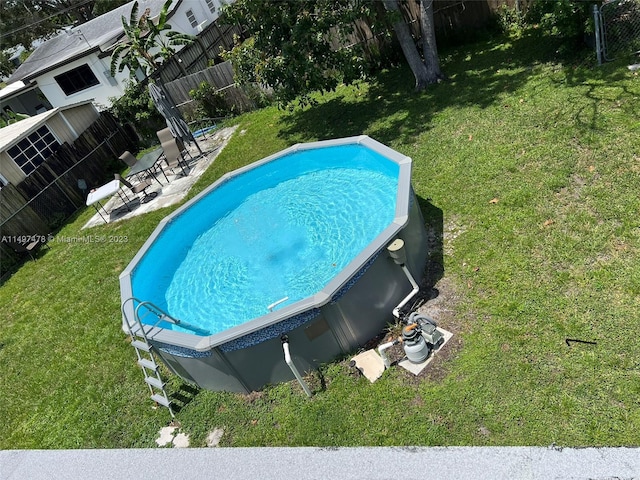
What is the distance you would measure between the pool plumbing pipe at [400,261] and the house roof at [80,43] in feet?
83.5

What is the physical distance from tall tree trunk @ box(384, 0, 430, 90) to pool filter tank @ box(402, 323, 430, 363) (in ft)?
33.6

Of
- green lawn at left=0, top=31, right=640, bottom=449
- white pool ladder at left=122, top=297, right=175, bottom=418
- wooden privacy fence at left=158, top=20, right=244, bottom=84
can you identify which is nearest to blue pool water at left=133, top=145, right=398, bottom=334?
green lawn at left=0, top=31, right=640, bottom=449

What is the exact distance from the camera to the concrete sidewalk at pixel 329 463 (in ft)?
15.4

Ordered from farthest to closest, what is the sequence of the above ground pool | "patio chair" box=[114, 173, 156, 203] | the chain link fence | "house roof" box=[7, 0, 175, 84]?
1. "house roof" box=[7, 0, 175, 84]
2. "patio chair" box=[114, 173, 156, 203]
3. the chain link fence
4. the above ground pool

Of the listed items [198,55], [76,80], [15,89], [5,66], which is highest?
[5,66]

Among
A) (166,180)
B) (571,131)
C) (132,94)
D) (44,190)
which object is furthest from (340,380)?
(132,94)

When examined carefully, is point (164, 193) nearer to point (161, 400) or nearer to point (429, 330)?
point (161, 400)

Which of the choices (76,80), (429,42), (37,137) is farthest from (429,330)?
(76,80)

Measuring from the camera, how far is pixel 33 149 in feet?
60.6

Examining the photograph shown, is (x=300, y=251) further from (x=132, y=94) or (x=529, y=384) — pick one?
(x=132, y=94)

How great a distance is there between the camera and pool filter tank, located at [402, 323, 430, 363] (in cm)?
615

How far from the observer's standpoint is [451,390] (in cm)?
580

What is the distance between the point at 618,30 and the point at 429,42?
5000 mm

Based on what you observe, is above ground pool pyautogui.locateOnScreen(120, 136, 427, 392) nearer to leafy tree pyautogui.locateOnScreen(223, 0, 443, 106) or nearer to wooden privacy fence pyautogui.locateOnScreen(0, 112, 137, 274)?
leafy tree pyautogui.locateOnScreen(223, 0, 443, 106)
